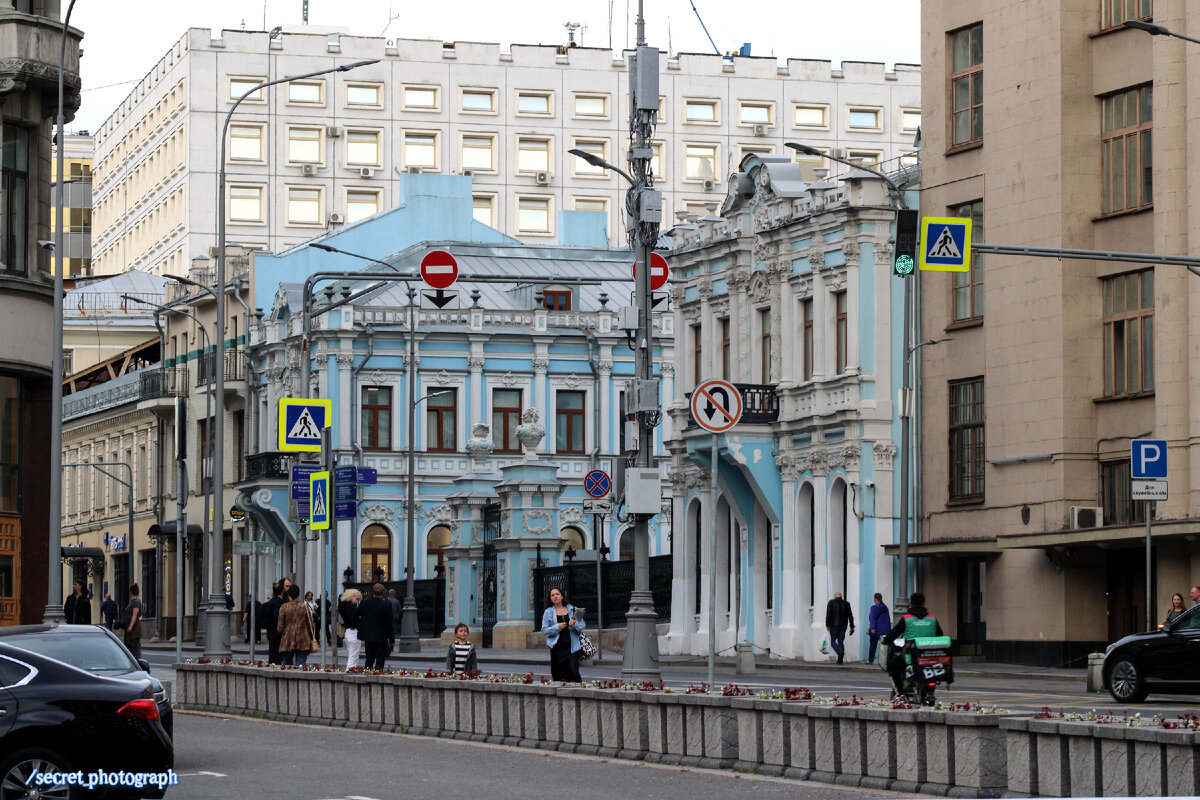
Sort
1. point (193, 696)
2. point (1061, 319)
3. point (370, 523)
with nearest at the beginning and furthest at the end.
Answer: point (193, 696) → point (1061, 319) → point (370, 523)

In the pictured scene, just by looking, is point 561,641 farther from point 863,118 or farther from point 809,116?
point 863,118

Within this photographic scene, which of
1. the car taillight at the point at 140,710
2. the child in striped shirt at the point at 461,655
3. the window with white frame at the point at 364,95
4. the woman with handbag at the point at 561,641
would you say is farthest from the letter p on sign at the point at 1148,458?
the window with white frame at the point at 364,95

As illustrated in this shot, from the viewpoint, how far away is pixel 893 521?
1914 inches

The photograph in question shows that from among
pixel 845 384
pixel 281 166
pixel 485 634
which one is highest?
pixel 281 166

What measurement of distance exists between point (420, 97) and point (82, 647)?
81615 millimetres

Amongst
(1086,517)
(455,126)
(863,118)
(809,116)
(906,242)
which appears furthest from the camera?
(863,118)

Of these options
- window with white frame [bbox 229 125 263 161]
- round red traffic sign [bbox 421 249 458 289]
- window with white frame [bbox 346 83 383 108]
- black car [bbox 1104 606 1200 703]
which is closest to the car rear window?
black car [bbox 1104 606 1200 703]

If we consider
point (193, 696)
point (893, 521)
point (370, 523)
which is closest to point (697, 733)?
point (193, 696)

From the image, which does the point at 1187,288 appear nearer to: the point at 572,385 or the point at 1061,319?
the point at 1061,319

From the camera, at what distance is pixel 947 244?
29109 millimetres

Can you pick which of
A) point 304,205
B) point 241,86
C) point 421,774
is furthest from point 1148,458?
point 241,86

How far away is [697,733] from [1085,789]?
532cm

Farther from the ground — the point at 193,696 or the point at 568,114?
the point at 568,114

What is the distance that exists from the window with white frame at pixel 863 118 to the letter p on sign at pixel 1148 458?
71.4 m
